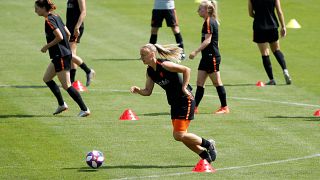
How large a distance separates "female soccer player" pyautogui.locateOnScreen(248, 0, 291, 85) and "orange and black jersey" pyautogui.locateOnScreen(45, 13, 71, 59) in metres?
6.14

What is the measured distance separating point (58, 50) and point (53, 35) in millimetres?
331

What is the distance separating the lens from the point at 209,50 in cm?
2056

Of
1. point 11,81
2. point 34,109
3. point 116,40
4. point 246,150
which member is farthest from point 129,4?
point 246,150

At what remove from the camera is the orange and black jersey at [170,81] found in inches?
629

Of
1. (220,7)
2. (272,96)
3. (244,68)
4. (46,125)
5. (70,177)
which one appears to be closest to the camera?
(70,177)

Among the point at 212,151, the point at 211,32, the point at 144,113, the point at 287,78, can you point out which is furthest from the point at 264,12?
the point at 212,151

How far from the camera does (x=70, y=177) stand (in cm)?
1541

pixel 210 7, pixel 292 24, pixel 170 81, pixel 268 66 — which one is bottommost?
pixel 292 24

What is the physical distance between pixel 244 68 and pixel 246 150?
33.6 ft

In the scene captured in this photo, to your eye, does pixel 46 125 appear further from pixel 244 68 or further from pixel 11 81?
pixel 244 68

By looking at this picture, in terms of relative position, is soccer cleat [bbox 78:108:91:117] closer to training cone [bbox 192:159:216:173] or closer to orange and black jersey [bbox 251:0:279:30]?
training cone [bbox 192:159:216:173]

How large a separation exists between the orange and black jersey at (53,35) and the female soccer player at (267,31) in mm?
6137

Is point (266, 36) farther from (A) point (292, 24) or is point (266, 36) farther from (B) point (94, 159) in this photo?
(B) point (94, 159)

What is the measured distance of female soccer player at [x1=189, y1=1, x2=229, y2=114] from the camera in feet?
65.9
